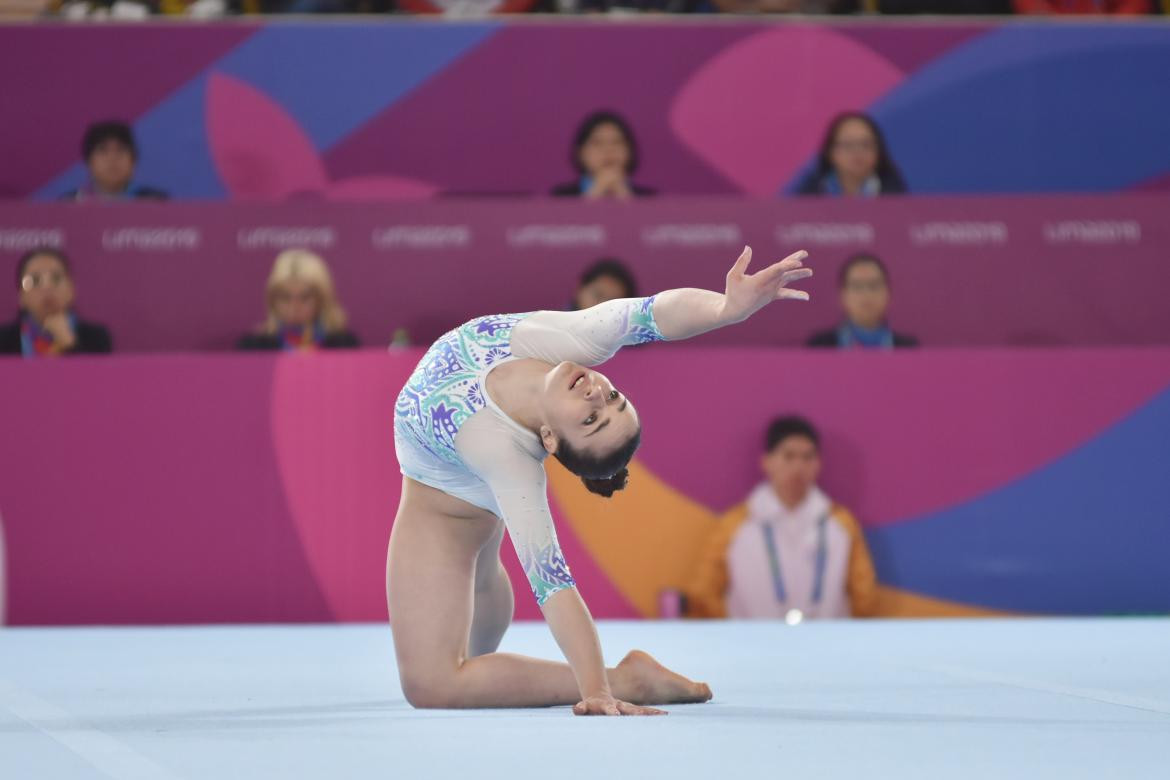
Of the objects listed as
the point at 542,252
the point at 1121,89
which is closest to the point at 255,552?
the point at 542,252

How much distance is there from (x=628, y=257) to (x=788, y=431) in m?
1.41

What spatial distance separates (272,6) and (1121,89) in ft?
14.9

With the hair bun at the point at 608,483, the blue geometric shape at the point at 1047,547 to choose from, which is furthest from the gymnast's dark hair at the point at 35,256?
the hair bun at the point at 608,483

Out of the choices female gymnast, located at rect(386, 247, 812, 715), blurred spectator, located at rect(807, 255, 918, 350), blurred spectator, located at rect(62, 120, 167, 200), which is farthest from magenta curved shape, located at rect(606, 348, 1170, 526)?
blurred spectator, located at rect(62, 120, 167, 200)

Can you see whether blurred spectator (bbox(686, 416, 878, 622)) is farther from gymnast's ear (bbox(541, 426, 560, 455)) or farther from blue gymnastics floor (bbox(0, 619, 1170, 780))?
gymnast's ear (bbox(541, 426, 560, 455))

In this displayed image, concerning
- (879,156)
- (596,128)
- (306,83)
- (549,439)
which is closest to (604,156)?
(596,128)

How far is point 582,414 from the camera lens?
3.77 meters

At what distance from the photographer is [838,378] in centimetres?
676

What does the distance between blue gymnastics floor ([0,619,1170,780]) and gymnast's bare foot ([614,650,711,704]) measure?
0.09 meters

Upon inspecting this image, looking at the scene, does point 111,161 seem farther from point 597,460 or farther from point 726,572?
point 597,460

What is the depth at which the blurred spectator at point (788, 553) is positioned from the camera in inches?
257

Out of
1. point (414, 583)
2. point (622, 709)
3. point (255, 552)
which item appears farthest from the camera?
point (255, 552)

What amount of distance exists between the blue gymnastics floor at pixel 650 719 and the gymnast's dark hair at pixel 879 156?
2.56m

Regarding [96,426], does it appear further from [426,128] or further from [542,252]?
[426,128]
